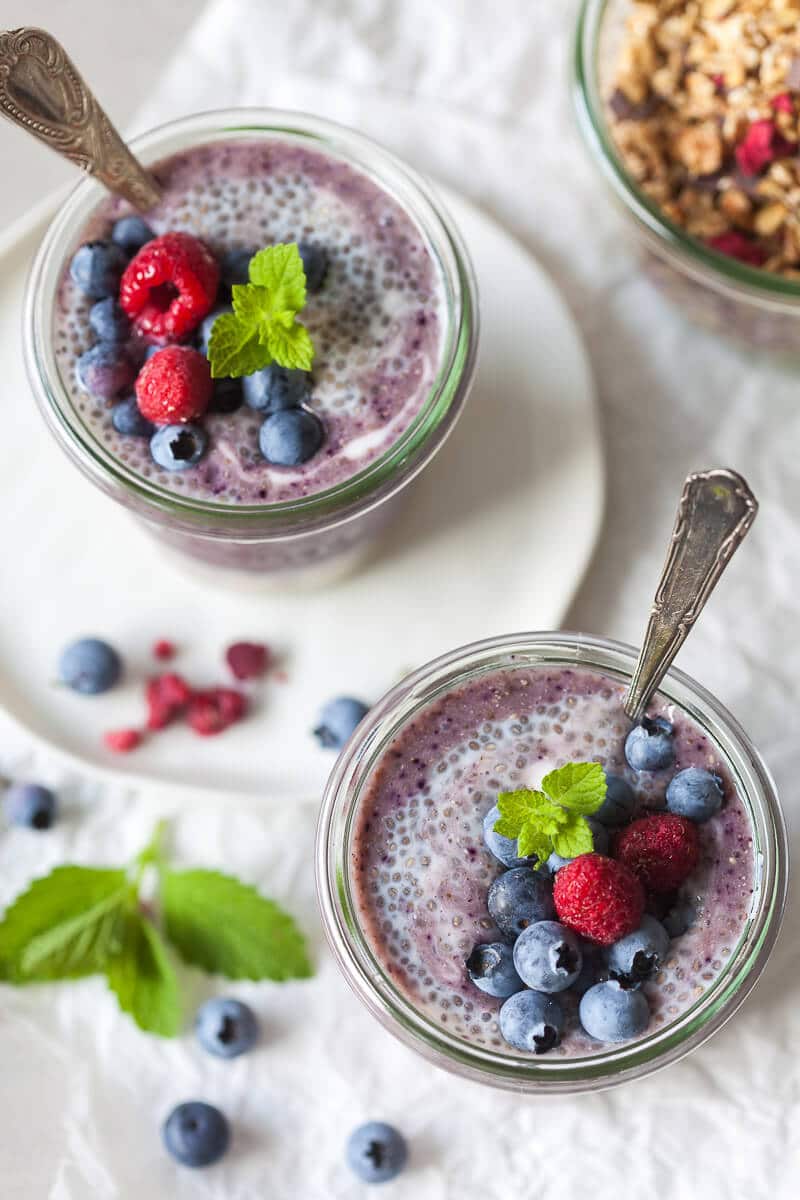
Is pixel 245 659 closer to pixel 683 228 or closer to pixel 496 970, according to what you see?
pixel 496 970

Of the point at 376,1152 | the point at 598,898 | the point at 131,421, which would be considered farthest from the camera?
the point at 376,1152

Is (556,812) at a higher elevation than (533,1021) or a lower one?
higher

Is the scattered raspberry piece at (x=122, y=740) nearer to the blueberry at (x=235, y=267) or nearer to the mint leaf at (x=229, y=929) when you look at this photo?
the mint leaf at (x=229, y=929)

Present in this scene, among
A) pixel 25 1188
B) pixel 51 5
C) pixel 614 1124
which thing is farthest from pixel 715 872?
pixel 51 5

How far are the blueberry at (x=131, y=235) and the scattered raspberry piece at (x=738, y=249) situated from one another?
0.75 metres

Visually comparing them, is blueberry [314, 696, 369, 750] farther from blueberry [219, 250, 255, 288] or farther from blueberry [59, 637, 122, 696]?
blueberry [219, 250, 255, 288]

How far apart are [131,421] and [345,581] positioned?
0.46 meters

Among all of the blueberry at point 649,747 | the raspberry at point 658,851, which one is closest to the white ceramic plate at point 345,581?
the blueberry at point 649,747

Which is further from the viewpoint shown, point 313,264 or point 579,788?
point 313,264

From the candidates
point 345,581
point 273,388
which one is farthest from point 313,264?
point 345,581

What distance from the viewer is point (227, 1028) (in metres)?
1.78

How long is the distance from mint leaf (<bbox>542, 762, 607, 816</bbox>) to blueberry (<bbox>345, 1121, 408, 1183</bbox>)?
2.12ft

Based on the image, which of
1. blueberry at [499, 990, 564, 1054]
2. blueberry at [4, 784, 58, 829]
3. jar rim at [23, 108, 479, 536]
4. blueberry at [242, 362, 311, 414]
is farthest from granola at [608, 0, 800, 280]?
blueberry at [4, 784, 58, 829]

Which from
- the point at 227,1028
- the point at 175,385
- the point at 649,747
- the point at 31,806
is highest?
the point at 175,385
